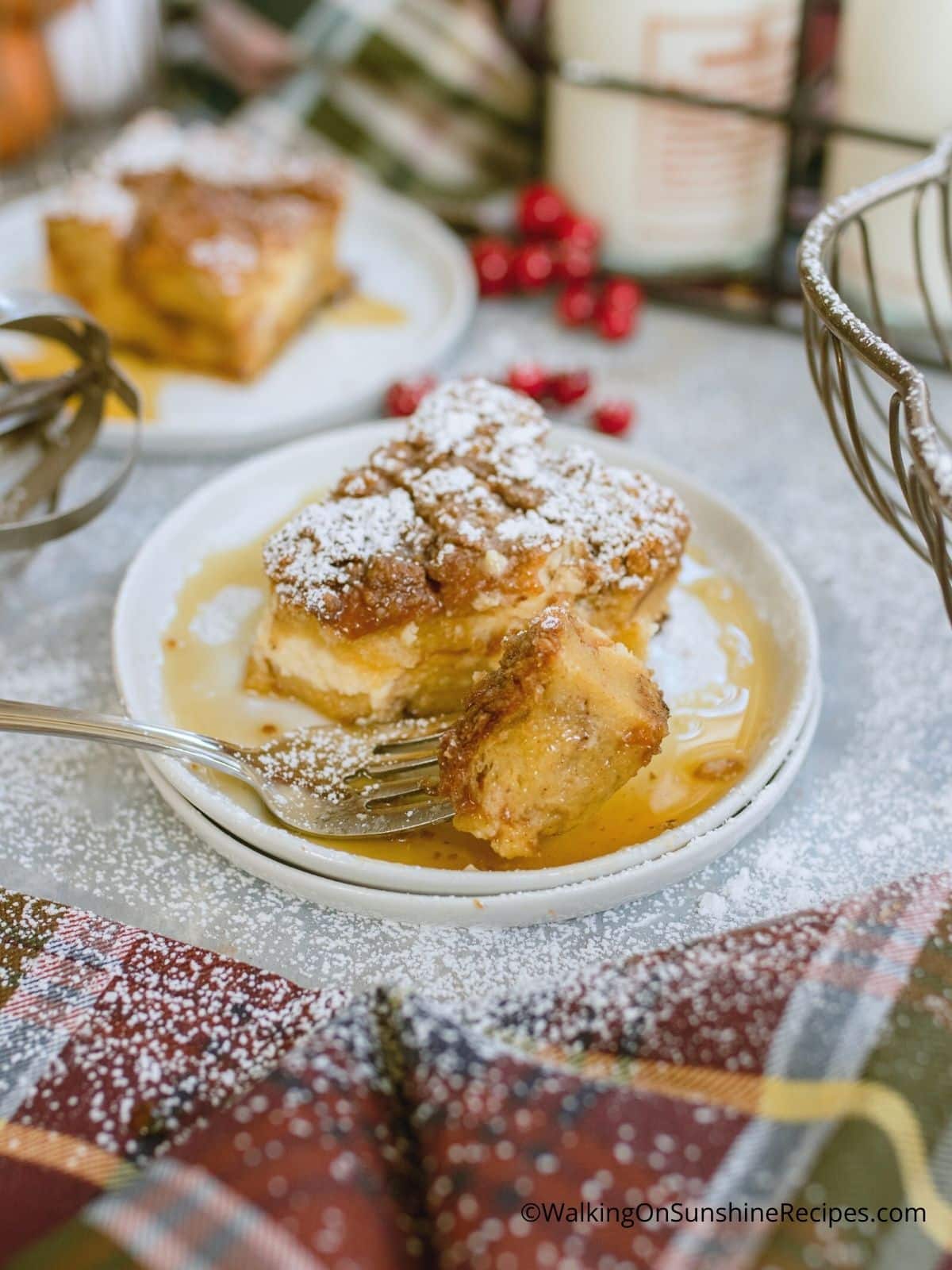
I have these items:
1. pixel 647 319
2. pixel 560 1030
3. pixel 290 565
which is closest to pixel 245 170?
pixel 647 319

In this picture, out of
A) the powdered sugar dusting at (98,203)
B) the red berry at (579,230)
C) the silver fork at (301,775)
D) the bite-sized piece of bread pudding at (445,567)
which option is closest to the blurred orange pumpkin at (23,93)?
the powdered sugar dusting at (98,203)

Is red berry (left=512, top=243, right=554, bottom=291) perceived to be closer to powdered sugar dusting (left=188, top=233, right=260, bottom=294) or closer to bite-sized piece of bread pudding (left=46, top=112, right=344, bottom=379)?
bite-sized piece of bread pudding (left=46, top=112, right=344, bottom=379)

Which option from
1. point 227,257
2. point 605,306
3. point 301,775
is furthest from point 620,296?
point 301,775

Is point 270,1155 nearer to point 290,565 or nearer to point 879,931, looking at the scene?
point 879,931

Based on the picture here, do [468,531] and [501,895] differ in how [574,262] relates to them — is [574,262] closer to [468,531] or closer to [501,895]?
[468,531]

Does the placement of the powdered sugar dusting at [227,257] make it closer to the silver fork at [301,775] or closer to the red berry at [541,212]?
the red berry at [541,212]
